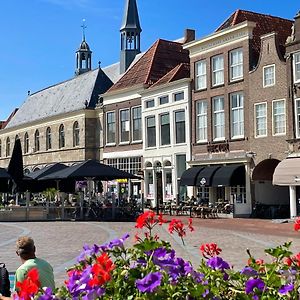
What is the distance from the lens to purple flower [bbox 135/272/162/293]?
106 inches

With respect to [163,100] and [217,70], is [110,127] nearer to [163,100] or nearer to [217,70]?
[163,100]

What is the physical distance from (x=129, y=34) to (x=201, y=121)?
2509 centimetres

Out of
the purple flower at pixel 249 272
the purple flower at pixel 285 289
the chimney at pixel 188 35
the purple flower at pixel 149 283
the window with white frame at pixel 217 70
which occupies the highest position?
the chimney at pixel 188 35

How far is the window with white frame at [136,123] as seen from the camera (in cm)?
4122

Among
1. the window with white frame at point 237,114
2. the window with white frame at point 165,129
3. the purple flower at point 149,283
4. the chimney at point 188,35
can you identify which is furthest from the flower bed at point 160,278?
the chimney at point 188,35

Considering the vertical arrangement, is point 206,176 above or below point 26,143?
below

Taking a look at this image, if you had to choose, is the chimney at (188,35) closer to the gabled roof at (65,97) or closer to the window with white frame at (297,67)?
the gabled roof at (65,97)

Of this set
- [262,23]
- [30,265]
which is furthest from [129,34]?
[30,265]

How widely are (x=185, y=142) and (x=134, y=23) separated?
83.9 feet

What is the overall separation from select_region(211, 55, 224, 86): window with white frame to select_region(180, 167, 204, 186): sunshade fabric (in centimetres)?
540

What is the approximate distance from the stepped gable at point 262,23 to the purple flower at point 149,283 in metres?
31.4

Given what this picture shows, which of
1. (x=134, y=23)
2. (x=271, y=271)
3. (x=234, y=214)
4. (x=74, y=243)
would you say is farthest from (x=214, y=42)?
(x=271, y=271)

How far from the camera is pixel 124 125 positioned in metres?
43.0

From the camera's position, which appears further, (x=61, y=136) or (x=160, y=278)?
(x=61, y=136)
